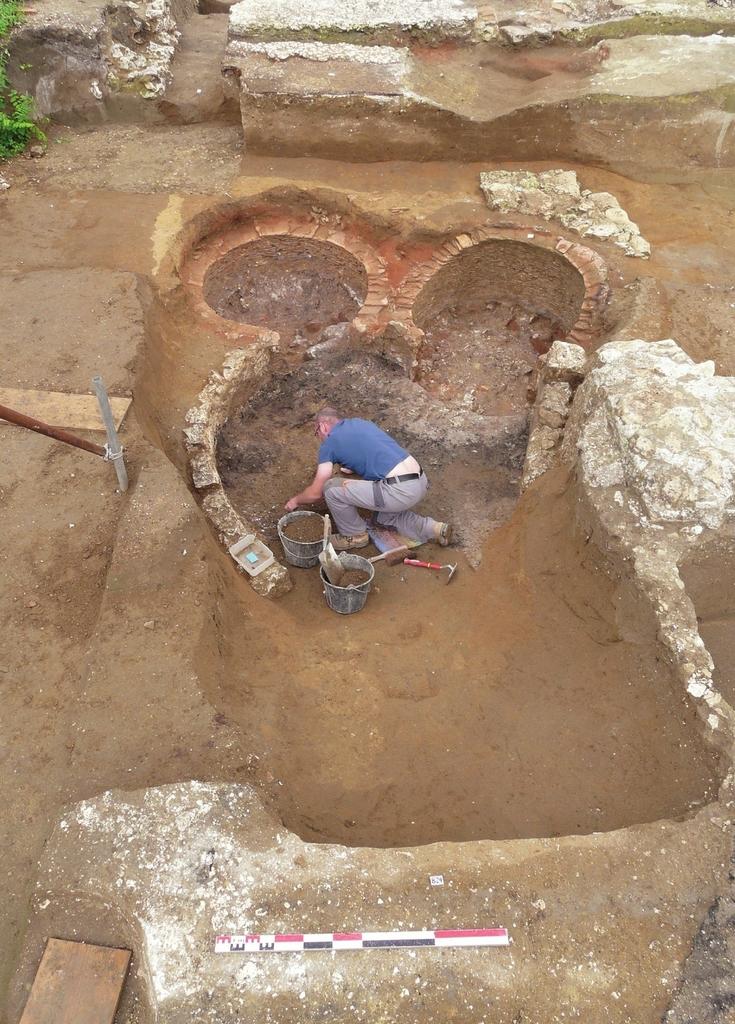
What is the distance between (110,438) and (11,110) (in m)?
5.95

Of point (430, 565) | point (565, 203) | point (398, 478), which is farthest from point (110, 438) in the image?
point (565, 203)

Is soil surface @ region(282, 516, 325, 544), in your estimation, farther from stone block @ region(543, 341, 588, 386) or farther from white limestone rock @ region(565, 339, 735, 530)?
stone block @ region(543, 341, 588, 386)

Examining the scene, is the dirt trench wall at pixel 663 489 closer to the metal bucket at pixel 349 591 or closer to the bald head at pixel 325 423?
the metal bucket at pixel 349 591

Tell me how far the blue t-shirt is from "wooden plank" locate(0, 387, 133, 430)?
157cm

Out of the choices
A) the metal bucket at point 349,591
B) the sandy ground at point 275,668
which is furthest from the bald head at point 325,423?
the sandy ground at point 275,668

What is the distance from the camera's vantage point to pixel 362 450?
502 centimetres

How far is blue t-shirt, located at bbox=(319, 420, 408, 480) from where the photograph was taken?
500cm

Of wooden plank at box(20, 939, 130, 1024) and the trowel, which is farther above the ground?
wooden plank at box(20, 939, 130, 1024)

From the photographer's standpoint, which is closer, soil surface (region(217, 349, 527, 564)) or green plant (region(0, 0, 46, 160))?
soil surface (region(217, 349, 527, 564))

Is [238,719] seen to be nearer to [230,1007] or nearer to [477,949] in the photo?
[230,1007]

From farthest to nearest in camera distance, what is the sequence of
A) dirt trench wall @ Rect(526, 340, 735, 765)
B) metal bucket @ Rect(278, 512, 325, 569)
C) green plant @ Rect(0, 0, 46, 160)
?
green plant @ Rect(0, 0, 46, 160) → metal bucket @ Rect(278, 512, 325, 569) → dirt trench wall @ Rect(526, 340, 735, 765)

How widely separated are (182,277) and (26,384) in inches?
90.1

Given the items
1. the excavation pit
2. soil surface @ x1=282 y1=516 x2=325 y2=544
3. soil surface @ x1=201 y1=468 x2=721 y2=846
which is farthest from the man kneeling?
the excavation pit

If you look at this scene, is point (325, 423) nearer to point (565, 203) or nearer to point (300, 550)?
point (300, 550)
